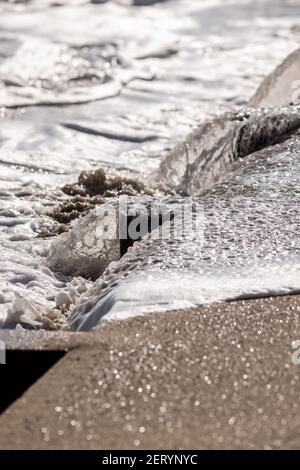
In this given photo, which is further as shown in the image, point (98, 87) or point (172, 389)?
point (98, 87)

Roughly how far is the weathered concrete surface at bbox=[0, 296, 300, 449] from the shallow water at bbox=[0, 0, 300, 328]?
2.78ft

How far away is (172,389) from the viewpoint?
7.49ft

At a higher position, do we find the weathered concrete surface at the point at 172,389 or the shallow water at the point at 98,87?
the weathered concrete surface at the point at 172,389

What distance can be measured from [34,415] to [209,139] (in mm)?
3293

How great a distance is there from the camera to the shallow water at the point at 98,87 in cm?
462

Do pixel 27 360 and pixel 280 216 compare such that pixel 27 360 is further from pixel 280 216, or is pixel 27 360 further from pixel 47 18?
pixel 47 18

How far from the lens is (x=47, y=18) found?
28.4 feet

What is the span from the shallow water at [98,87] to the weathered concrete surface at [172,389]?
0.85 m

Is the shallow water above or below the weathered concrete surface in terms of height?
below

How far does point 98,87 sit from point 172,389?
4979 millimetres

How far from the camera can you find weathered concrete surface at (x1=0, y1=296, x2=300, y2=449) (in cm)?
211

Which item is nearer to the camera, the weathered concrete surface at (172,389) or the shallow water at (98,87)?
the weathered concrete surface at (172,389)

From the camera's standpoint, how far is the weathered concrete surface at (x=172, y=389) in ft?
6.93

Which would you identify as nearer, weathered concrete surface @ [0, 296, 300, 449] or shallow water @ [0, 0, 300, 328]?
weathered concrete surface @ [0, 296, 300, 449]
